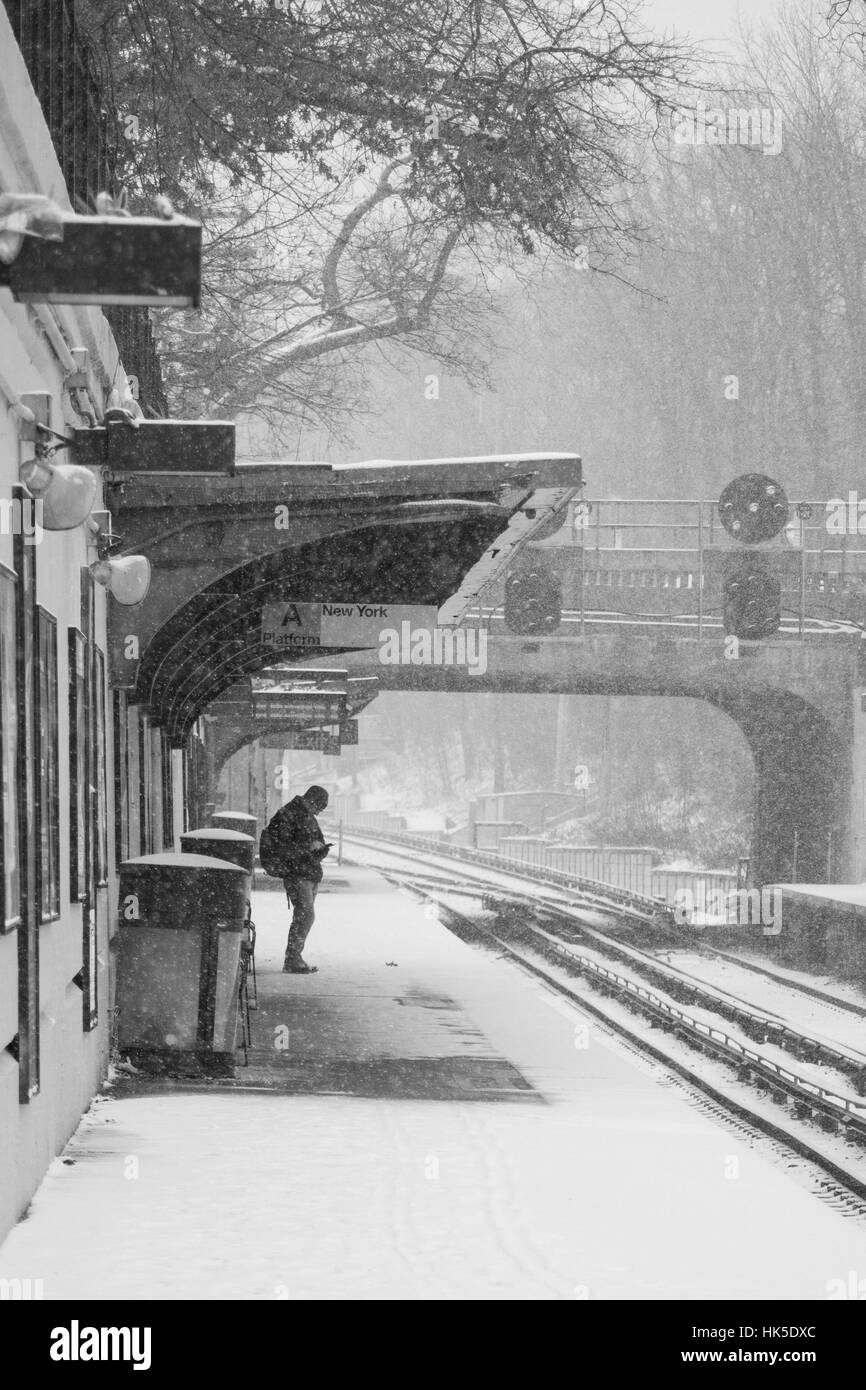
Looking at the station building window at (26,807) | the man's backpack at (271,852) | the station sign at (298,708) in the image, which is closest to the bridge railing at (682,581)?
the station sign at (298,708)

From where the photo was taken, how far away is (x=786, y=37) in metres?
42.5

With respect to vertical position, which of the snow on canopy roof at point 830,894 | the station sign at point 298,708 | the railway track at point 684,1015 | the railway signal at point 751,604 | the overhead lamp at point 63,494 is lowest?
the railway track at point 684,1015

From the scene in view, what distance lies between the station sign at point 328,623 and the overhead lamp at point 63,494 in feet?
16.7

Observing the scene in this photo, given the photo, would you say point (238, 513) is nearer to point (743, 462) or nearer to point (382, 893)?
point (382, 893)

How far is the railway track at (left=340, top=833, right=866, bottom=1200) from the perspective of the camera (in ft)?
34.5

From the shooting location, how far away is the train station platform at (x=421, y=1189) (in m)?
5.55

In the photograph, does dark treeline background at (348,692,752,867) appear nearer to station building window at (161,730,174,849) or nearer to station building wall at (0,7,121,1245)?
station building window at (161,730,174,849)

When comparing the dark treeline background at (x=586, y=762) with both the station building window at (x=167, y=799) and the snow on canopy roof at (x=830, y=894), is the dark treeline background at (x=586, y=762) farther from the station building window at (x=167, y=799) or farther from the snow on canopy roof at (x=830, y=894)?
the station building window at (x=167, y=799)

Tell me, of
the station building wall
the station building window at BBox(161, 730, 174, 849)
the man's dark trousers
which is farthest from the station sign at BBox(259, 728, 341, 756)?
the station building wall

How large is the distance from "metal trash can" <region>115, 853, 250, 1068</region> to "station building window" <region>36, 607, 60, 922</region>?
2.58 m

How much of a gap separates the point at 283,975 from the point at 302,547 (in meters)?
7.33

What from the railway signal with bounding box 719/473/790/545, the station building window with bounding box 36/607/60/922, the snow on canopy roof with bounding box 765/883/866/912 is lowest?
the snow on canopy roof with bounding box 765/883/866/912

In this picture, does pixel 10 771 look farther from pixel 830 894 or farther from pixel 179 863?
pixel 830 894

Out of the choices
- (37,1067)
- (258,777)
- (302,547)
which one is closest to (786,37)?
(258,777)
